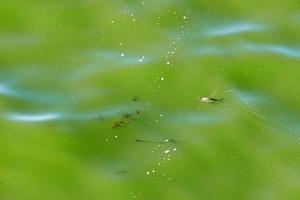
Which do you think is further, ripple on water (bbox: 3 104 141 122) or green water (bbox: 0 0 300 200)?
ripple on water (bbox: 3 104 141 122)

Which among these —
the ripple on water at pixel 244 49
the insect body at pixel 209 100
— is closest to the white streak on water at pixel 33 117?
the insect body at pixel 209 100

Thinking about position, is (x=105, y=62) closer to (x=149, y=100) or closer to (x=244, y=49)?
(x=149, y=100)

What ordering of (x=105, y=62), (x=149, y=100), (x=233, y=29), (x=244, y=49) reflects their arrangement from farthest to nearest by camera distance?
(x=233, y=29) → (x=244, y=49) → (x=105, y=62) → (x=149, y=100)

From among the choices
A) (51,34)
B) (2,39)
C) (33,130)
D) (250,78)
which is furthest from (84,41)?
(250,78)

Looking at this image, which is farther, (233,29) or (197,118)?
(233,29)

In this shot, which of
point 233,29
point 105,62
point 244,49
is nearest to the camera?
point 105,62

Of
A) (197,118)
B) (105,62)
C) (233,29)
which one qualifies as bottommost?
(197,118)

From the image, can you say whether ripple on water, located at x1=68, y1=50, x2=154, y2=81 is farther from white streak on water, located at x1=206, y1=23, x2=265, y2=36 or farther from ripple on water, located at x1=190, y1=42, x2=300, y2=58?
white streak on water, located at x1=206, y1=23, x2=265, y2=36

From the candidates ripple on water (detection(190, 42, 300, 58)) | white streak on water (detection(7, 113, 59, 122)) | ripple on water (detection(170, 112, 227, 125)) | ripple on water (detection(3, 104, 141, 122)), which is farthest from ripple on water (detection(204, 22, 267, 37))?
white streak on water (detection(7, 113, 59, 122))

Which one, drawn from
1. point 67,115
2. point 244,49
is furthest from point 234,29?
point 67,115
